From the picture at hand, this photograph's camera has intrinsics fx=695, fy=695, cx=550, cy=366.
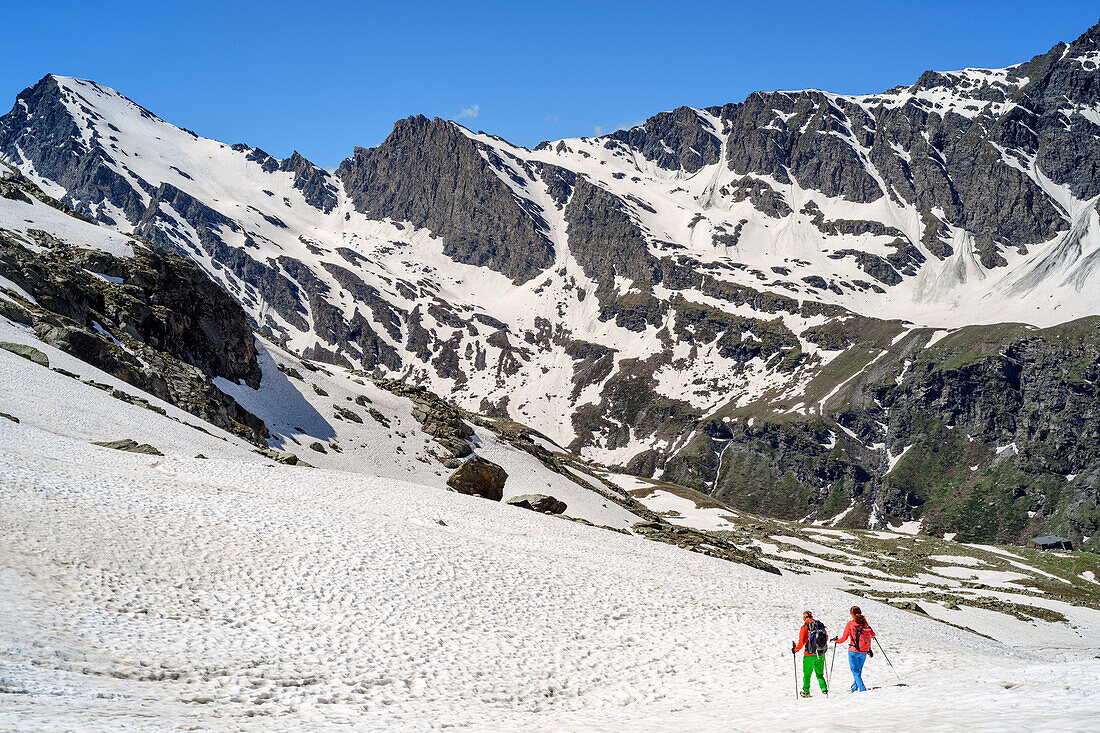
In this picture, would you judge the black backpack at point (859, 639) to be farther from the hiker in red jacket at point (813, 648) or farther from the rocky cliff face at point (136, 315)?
the rocky cliff face at point (136, 315)

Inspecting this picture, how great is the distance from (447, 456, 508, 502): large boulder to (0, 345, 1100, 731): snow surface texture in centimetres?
2440

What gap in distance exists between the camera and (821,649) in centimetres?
1792

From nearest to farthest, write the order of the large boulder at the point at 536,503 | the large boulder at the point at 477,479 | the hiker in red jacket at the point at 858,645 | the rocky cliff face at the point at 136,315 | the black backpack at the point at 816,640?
1. the black backpack at the point at 816,640
2. the hiker in red jacket at the point at 858,645
3. the large boulder at the point at 536,503
4. the rocky cliff face at the point at 136,315
5. the large boulder at the point at 477,479

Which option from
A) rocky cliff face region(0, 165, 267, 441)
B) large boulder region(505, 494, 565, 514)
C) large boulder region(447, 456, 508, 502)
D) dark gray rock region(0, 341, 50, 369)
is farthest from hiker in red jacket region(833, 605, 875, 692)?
rocky cliff face region(0, 165, 267, 441)

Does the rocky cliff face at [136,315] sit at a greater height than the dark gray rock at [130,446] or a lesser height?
greater

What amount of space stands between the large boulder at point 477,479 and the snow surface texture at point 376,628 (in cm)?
2440

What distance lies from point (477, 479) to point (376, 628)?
40.4m

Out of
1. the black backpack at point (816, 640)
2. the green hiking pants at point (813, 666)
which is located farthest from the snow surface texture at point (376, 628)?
the black backpack at point (816, 640)

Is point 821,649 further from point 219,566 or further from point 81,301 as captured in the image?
point 81,301

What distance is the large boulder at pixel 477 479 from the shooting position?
59562 mm

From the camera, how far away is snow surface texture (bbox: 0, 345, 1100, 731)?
13.7 m

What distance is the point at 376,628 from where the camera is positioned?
1981cm

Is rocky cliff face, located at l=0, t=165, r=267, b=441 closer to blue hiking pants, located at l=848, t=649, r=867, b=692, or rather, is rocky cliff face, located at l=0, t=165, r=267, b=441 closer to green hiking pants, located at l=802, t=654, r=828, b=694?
green hiking pants, located at l=802, t=654, r=828, b=694

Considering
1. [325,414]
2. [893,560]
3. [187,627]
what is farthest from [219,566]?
[893,560]
